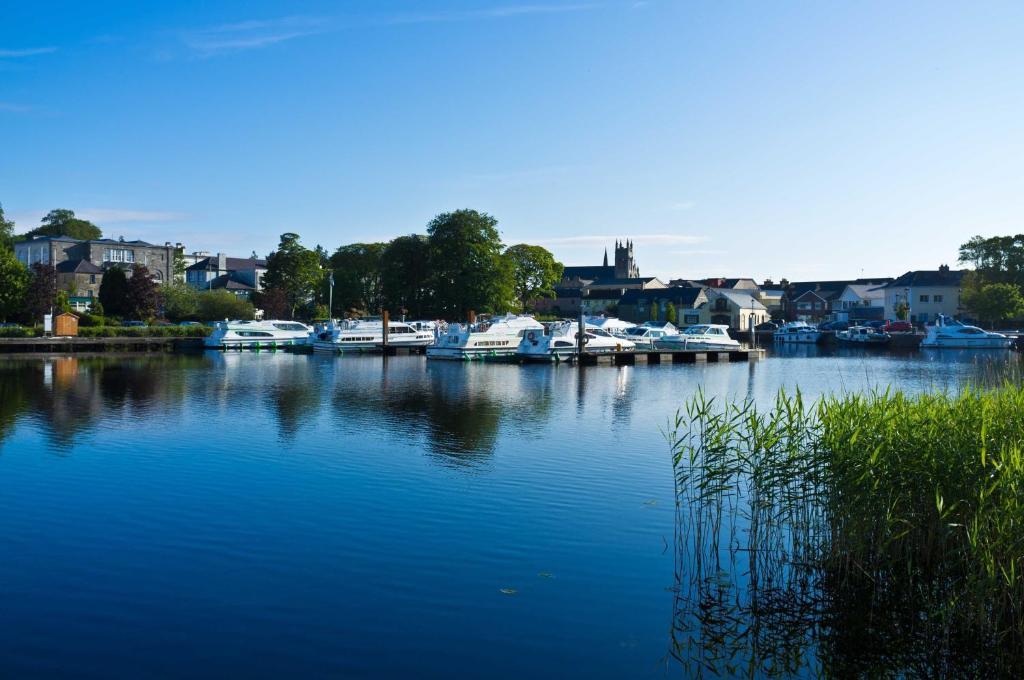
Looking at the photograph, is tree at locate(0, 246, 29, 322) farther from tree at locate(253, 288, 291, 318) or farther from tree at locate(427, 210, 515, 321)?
tree at locate(427, 210, 515, 321)

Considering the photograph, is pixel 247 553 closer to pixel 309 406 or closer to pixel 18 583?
pixel 18 583

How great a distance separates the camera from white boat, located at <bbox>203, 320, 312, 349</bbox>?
72.7 metres

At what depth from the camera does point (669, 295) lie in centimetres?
14250

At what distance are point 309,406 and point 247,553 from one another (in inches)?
804

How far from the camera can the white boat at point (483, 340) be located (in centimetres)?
6462

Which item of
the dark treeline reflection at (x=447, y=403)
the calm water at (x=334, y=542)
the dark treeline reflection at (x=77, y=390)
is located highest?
the dark treeline reflection at (x=77, y=390)

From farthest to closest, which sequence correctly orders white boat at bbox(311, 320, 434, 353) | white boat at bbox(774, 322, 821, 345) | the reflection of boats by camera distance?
white boat at bbox(774, 322, 821, 345) < the reflection of boats < white boat at bbox(311, 320, 434, 353)

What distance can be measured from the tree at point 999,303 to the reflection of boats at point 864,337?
1186cm

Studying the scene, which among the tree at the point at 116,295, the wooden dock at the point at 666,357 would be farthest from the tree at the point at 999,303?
the tree at the point at 116,295

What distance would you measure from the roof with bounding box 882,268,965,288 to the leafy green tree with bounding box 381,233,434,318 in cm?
7303

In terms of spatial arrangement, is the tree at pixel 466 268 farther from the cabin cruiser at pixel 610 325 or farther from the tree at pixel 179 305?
the tree at pixel 179 305

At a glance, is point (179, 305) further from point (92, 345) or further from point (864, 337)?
point (864, 337)

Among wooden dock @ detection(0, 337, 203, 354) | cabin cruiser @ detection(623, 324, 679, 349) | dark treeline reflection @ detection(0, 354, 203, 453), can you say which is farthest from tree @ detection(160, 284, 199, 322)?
cabin cruiser @ detection(623, 324, 679, 349)

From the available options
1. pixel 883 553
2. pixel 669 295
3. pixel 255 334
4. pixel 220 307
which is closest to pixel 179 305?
pixel 220 307
